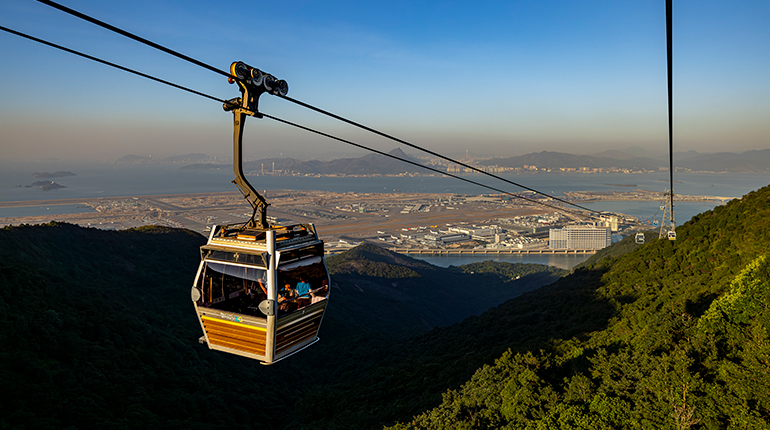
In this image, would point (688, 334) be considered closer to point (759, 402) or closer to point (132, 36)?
point (759, 402)

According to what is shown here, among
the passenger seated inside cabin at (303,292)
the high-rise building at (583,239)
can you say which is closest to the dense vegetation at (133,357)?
the passenger seated inside cabin at (303,292)

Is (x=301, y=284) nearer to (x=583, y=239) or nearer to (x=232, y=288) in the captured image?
(x=232, y=288)

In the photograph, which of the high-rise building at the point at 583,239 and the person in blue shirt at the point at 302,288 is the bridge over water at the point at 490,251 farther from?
the person in blue shirt at the point at 302,288

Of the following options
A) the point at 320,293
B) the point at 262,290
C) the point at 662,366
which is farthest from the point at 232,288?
the point at 662,366

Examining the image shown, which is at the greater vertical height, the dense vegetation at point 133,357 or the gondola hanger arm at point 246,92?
the gondola hanger arm at point 246,92

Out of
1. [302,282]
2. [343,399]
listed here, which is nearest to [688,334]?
[302,282]

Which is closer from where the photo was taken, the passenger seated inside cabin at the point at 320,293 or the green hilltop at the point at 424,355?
the passenger seated inside cabin at the point at 320,293

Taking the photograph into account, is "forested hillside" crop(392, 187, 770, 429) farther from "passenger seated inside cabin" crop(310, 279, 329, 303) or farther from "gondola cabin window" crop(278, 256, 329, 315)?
"gondola cabin window" crop(278, 256, 329, 315)

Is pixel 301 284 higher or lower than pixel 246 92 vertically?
lower
